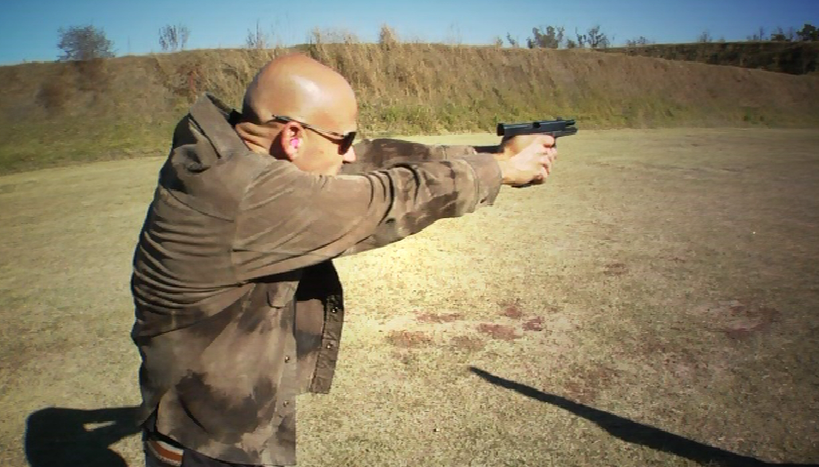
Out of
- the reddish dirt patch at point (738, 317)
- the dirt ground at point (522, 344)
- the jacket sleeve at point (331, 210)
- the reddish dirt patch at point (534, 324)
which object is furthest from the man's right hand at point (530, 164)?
the reddish dirt patch at point (738, 317)

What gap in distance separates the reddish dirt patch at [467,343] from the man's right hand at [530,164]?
9.56 feet

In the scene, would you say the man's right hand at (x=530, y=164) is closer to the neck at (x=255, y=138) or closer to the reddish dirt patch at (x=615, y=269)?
the neck at (x=255, y=138)

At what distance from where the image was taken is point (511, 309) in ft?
17.9

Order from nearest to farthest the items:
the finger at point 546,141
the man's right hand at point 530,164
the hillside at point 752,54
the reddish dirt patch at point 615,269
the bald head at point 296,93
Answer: the bald head at point 296,93, the man's right hand at point 530,164, the finger at point 546,141, the reddish dirt patch at point 615,269, the hillside at point 752,54

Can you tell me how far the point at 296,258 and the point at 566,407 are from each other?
2.85 m

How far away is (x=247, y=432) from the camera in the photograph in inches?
68.9

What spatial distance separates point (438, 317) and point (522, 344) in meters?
0.83

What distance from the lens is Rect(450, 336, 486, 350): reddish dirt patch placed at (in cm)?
474

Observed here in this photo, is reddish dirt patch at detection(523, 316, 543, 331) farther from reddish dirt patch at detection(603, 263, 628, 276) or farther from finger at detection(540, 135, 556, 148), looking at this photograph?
finger at detection(540, 135, 556, 148)

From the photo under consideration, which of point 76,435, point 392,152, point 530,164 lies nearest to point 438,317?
point 76,435

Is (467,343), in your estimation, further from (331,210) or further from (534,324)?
(331,210)

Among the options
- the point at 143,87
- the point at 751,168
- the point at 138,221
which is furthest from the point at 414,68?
the point at 138,221

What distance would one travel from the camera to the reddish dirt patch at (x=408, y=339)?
4.84m

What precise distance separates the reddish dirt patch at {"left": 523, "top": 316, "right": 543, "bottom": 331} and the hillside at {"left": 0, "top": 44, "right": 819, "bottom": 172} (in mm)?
16372
